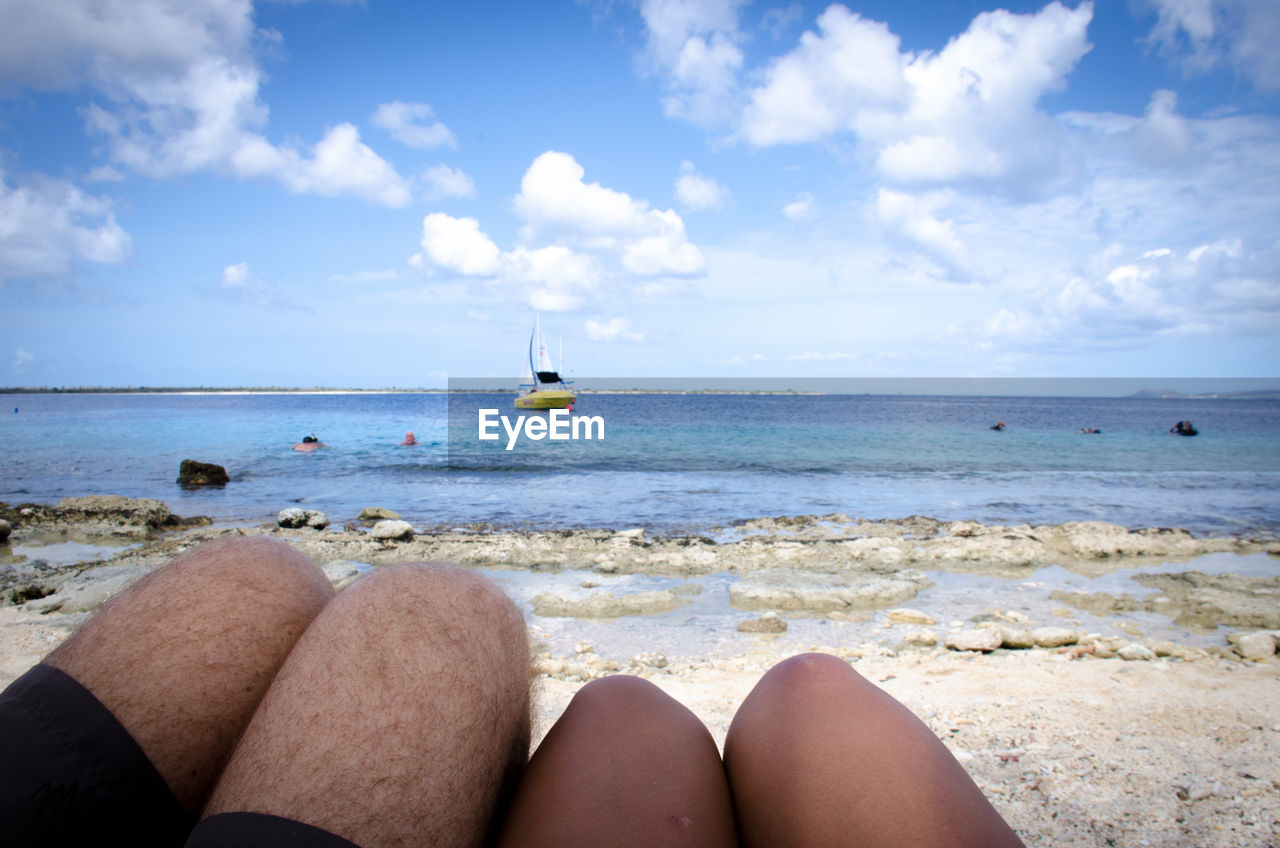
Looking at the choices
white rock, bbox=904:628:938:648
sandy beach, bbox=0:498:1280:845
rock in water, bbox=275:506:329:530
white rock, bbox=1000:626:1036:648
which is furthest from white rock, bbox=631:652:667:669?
rock in water, bbox=275:506:329:530

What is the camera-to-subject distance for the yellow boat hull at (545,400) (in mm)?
53594

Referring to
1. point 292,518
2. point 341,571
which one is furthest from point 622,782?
point 292,518

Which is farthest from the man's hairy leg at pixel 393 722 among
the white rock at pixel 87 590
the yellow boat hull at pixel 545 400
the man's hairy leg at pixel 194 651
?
the yellow boat hull at pixel 545 400

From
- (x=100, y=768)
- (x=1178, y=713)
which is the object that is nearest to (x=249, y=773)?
(x=100, y=768)

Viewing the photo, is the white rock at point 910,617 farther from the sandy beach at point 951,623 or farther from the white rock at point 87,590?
the white rock at point 87,590

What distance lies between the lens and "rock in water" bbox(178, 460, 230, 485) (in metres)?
18.0

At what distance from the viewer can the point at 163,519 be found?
12.2 metres

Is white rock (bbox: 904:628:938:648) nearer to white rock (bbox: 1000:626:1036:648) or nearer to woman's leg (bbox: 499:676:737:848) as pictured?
white rock (bbox: 1000:626:1036:648)

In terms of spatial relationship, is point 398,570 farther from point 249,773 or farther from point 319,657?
point 249,773

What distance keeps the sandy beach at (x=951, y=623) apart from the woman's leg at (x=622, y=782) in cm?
16
